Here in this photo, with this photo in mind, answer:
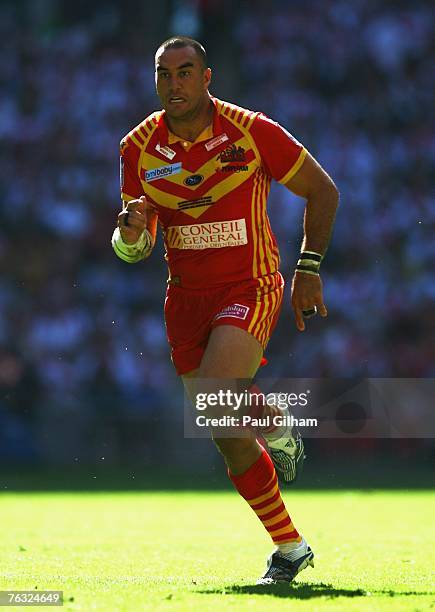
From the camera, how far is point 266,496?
7.02 m

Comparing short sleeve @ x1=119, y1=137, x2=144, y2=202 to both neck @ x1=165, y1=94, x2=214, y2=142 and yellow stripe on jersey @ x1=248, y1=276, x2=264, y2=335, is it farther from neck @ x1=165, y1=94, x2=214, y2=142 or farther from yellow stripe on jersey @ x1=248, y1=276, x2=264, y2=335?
yellow stripe on jersey @ x1=248, y1=276, x2=264, y2=335

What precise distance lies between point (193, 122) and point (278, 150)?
518 mm

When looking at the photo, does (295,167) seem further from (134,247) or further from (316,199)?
(134,247)

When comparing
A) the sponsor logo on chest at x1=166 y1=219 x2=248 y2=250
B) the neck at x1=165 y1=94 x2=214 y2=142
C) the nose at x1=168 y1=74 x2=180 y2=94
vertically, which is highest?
the nose at x1=168 y1=74 x2=180 y2=94

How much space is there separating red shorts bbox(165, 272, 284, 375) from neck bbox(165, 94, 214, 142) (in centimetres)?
88

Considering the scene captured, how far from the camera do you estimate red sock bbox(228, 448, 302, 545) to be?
22.9 ft

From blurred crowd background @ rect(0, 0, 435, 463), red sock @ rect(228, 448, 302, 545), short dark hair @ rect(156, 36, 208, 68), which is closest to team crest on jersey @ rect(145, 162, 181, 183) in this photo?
short dark hair @ rect(156, 36, 208, 68)

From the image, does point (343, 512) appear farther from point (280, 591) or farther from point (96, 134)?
point (96, 134)

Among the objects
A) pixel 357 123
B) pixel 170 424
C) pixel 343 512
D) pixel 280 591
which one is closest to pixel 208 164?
pixel 280 591

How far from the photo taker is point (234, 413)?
6883mm

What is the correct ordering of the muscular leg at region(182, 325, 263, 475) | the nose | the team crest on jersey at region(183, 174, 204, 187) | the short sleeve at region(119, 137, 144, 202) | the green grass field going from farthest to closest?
the short sleeve at region(119, 137, 144, 202) < the team crest on jersey at region(183, 174, 204, 187) < the nose < the muscular leg at region(182, 325, 263, 475) < the green grass field

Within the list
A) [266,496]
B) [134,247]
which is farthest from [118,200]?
[266,496]

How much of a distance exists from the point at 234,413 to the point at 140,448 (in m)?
10.4

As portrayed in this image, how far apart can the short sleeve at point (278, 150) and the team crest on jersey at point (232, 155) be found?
100 millimetres
